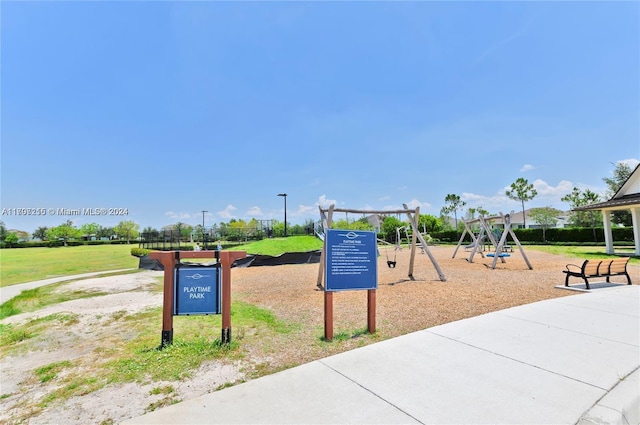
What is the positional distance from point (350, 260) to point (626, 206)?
62.9 feet

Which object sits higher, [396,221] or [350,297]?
[396,221]

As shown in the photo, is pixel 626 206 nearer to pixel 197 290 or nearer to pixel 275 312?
pixel 275 312

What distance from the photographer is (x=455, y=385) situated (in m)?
3.04

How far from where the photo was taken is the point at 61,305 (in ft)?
24.3

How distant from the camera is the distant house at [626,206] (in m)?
16.9

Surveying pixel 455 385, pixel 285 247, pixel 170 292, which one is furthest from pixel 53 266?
pixel 455 385

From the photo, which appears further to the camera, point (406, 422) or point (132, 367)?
point (132, 367)

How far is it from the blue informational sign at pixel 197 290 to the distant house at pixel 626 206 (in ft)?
66.8

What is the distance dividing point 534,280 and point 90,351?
1056 cm

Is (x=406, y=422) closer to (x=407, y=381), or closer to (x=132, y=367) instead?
(x=407, y=381)

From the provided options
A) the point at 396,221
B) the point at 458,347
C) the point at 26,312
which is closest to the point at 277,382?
the point at 458,347

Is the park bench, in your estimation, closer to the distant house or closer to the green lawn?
the distant house

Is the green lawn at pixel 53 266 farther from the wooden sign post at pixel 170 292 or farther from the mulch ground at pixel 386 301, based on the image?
the wooden sign post at pixel 170 292

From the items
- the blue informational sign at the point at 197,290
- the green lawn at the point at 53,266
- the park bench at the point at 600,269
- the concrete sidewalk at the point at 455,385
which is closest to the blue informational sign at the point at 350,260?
the concrete sidewalk at the point at 455,385
